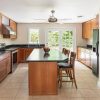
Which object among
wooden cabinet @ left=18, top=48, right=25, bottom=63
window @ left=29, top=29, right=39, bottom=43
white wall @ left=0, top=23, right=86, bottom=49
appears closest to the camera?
wooden cabinet @ left=18, top=48, right=25, bottom=63

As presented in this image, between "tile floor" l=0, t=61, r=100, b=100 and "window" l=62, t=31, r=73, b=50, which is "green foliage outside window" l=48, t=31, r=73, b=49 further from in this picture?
"tile floor" l=0, t=61, r=100, b=100

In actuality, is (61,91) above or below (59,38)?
below

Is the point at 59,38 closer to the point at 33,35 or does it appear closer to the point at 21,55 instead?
the point at 33,35

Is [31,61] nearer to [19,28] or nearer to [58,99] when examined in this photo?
[58,99]

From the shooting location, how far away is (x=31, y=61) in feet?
13.4

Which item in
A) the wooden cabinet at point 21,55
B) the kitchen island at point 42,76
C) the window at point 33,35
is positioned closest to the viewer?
the kitchen island at point 42,76

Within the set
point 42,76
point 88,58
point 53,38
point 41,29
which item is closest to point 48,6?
point 42,76

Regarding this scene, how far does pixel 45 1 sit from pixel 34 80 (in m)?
2.04

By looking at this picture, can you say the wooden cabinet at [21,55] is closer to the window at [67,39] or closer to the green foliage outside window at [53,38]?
the green foliage outside window at [53,38]

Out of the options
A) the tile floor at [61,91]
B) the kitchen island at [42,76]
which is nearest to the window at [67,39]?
the tile floor at [61,91]

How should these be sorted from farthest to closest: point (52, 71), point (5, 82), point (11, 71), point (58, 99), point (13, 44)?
point (13, 44), point (11, 71), point (5, 82), point (52, 71), point (58, 99)

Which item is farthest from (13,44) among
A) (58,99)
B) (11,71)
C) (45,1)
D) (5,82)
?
(58,99)

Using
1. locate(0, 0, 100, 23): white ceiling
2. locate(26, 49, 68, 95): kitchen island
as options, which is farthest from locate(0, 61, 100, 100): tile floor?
locate(0, 0, 100, 23): white ceiling

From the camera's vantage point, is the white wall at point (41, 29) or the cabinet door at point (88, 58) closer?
the cabinet door at point (88, 58)
